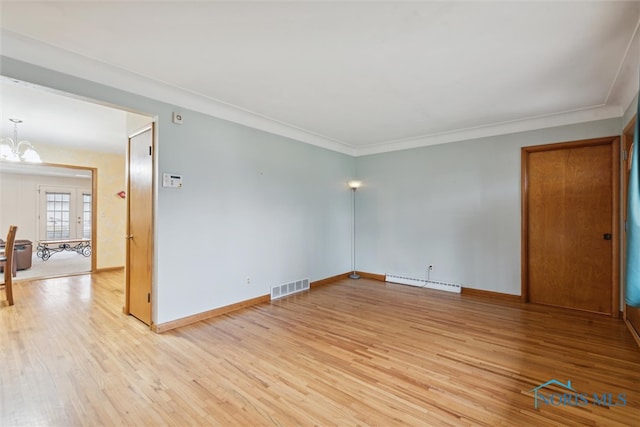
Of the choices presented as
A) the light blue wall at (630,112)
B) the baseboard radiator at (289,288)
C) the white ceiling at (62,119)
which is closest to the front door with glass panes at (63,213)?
the white ceiling at (62,119)

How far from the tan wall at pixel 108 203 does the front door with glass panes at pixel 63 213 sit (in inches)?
206

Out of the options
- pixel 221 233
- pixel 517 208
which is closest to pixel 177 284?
pixel 221 233

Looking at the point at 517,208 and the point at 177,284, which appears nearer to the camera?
the point at 177,284

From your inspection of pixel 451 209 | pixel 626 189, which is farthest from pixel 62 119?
pixel 626 189

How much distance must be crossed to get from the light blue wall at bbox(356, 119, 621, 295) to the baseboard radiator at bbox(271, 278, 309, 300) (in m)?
1.56

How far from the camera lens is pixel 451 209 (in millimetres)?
4883

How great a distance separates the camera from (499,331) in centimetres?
Answer: 324

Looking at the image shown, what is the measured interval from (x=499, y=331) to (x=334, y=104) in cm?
327

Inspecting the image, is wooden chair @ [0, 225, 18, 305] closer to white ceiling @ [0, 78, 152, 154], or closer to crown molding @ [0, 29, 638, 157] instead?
white ceiling @ [0, 78, 152, 154]

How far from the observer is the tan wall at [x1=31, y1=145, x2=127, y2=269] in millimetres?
6375

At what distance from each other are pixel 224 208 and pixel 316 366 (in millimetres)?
2243

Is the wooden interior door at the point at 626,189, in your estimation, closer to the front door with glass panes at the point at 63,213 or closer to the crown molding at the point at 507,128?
the crown molding at the point at 507,128

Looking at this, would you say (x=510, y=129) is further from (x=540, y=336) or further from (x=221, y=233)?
(x=221, y=233)

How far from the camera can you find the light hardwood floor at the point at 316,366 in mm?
1898
